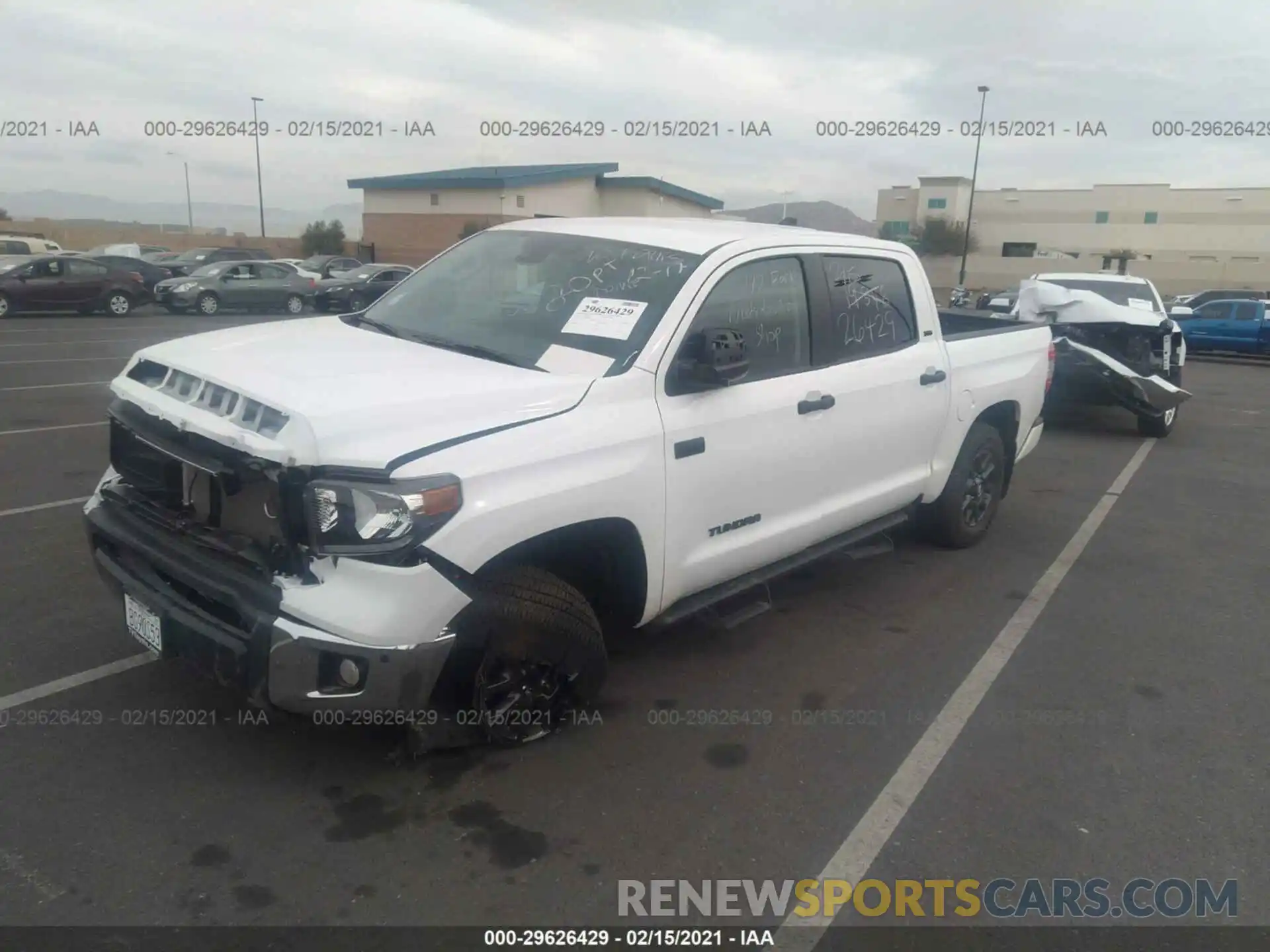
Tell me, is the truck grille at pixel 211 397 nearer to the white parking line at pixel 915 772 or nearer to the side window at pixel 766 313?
the side window at pixel 766 313

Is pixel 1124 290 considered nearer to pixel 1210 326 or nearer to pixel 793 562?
pixel 1210 326

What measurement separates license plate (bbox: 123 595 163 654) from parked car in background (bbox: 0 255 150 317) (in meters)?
20.7

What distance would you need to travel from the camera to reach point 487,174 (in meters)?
45.3

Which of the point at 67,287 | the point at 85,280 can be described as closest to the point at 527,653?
the point at 67,287

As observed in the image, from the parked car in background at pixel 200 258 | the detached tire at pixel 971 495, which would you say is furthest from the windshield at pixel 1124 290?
the parked car in background at pixel 200 258

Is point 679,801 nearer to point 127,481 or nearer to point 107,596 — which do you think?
point 127,481

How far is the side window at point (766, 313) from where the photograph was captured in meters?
4.07

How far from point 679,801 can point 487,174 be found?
44979 millimetres

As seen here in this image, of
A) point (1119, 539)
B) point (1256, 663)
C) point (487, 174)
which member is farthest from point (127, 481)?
point (487, 174)

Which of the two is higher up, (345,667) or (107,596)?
(345,667)

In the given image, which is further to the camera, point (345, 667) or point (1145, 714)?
point (1145, 714)

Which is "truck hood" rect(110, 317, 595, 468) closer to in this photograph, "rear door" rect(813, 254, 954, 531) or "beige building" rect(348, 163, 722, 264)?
"rear door" rect(813, 254, 954, 531)

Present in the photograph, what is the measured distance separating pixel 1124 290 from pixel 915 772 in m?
11.9

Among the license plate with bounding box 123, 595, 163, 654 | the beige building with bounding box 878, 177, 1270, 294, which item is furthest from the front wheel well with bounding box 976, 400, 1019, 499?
the beige building with bounding box 878, 177, 1270, 294
